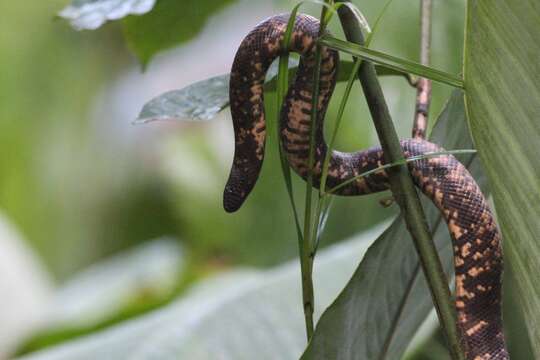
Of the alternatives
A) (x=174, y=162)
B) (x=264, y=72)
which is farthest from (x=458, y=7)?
(x=174, y=162)

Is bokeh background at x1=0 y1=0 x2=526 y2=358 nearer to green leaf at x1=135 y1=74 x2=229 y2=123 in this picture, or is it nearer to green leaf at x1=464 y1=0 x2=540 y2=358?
green leaf at x1=135 y1=74 x2=229 y2=123

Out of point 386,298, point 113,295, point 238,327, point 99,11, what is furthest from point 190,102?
point 113,295

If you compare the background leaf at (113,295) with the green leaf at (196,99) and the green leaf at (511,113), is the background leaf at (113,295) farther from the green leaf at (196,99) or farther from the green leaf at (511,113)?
the green leaf at (511,113)

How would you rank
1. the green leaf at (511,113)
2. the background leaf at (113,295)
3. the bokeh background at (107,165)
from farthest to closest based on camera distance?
the bokeh background at (107,165) < the background leaf at (113,295) < the green leaf at (511,113)

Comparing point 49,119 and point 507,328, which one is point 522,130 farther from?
point 49,119

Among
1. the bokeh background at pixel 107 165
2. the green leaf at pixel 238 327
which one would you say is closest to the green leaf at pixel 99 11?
the green leaf at pixel 238 327

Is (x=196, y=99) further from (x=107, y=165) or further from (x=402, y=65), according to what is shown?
(x=107, y=165)
